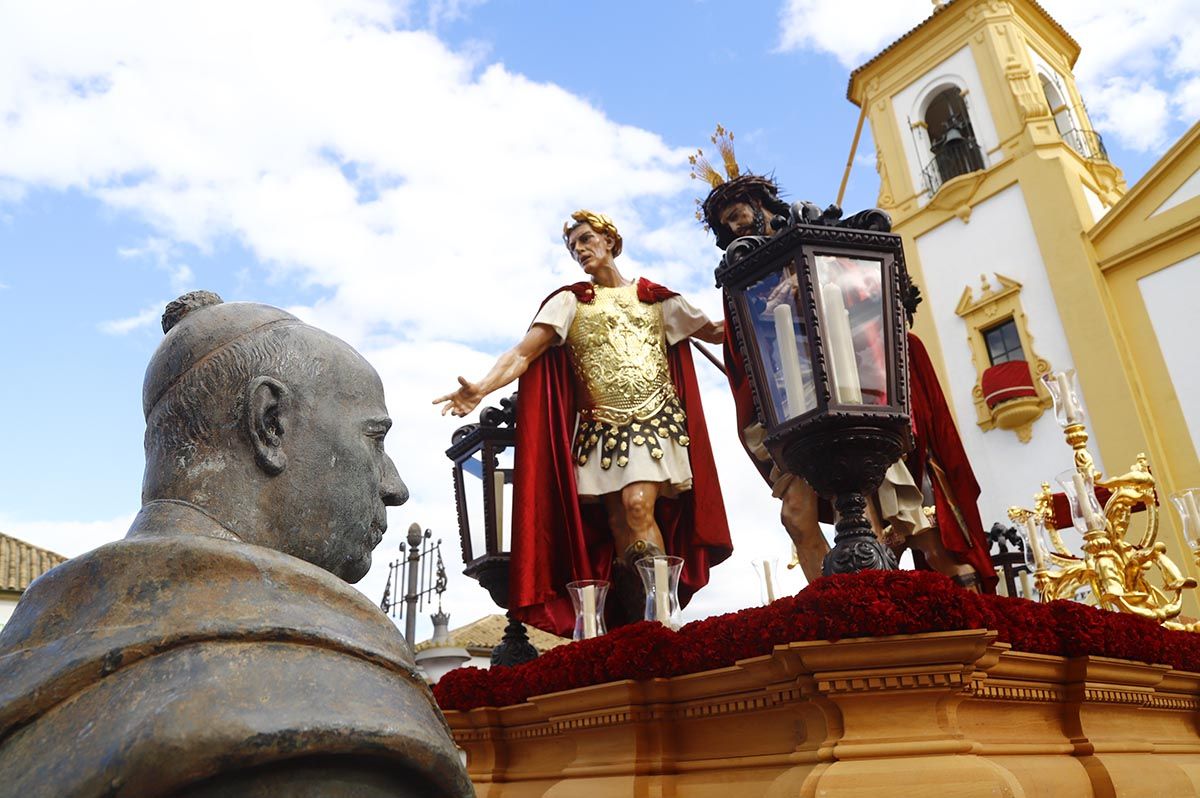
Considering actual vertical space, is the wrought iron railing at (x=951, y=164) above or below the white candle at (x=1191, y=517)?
above

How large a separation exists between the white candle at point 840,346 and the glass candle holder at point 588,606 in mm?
1114

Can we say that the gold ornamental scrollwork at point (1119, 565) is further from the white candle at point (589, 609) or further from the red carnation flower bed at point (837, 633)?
the white candle at point (589, 609)

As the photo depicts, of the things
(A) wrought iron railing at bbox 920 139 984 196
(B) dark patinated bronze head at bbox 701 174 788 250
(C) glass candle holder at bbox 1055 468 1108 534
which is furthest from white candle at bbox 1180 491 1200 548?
(A) wrought iron railing at bbox 920 139 984 196

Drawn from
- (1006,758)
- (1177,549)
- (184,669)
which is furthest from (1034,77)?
(184,669)

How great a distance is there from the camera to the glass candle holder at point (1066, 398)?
3604 millimetres

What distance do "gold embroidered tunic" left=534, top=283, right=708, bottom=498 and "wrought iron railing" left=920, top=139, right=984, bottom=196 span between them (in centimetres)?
1234

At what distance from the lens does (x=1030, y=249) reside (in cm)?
1289

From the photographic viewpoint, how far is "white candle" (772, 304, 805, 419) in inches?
82.2

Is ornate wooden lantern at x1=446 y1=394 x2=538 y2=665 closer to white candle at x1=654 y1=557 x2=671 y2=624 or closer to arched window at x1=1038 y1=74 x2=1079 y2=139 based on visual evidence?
white candle at x1=654 y1=557 x2=671 y2=624

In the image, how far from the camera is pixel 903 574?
163 cm

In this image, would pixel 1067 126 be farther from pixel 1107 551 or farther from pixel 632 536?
pixel 632 536

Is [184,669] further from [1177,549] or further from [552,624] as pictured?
[1177,549]

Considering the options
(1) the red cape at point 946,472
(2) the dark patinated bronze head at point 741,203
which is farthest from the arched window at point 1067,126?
(1) the red cape at point 946,472

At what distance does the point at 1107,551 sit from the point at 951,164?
1266 cm
